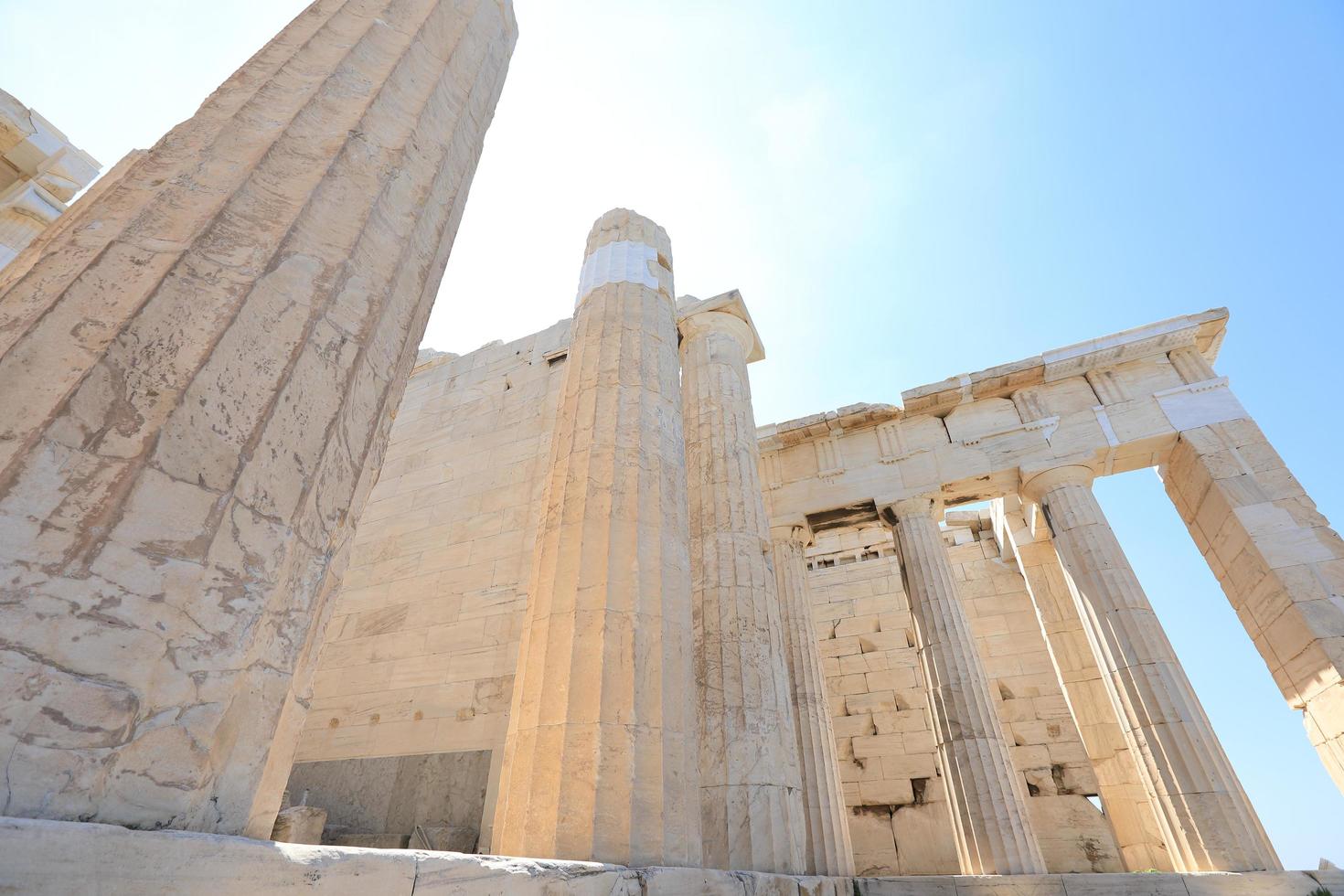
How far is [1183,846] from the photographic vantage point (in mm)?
9195

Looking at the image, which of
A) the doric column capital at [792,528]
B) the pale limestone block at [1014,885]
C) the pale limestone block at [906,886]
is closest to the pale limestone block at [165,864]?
the pale limestone block at [906,886]

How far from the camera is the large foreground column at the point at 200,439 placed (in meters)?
1.75

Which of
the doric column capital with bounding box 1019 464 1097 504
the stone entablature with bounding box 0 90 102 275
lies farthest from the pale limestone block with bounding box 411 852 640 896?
the doric column capital with bounding box 1019 464 1097 504

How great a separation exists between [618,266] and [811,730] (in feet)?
26.5

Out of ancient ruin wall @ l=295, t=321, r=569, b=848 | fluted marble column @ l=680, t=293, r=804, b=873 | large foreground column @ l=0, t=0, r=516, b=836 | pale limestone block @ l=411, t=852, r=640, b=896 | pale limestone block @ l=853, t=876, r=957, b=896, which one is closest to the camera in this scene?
large foreground column @ l=0, t=0, r=516, b=836

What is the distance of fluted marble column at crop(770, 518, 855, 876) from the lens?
389 inches

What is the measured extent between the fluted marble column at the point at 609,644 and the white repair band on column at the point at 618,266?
125cm

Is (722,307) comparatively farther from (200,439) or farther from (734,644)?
(200,439)

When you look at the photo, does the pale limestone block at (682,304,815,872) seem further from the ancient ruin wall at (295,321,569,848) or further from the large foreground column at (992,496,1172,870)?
the large foreground column at (992,496,1172,870)

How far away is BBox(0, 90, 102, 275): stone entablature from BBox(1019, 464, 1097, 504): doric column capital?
16106 millimetres

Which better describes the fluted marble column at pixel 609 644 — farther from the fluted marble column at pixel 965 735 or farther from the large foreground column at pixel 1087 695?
the large foreground column at pixel 1087 695

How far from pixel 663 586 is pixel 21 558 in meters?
4.38

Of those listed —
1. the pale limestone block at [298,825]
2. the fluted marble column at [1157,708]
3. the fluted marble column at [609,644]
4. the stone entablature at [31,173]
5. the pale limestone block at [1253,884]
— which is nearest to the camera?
the fluted marble column at [609,644]

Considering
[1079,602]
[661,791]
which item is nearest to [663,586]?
[661,791]
